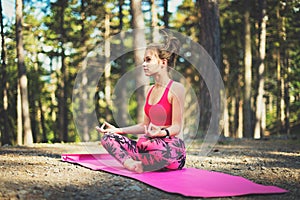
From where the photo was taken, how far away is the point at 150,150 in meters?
4.79

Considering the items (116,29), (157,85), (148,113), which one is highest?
(116,29)

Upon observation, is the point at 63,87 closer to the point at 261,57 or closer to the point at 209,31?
the point at 261,57

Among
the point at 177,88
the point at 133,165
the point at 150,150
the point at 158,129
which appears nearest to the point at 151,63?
the point at 177,88

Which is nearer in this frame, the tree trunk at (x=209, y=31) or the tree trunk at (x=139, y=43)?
the tree trunk at (x=139, y=43)

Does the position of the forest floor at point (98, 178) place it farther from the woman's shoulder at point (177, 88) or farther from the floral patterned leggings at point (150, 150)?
the woman's shoulder at point (177, 88)

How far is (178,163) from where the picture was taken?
16.7 ft

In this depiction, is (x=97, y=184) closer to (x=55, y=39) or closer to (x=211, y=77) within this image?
(x=211, y=77)

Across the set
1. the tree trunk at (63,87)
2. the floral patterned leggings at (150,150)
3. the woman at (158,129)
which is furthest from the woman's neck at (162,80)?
the tree trunk at (63,87)

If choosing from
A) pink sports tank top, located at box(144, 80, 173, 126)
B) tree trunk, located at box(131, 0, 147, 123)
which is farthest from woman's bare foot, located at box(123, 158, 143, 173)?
tree trunk, located at box(131, 0, 147, 123)

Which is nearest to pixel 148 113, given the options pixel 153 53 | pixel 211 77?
pixel 153 53

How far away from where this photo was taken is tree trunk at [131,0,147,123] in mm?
7962

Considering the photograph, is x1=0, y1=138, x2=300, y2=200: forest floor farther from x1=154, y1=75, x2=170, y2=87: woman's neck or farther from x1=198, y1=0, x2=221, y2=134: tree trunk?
x1=198, y1=0, x2=221, y2=134: tree trunk

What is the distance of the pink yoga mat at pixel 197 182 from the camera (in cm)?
393

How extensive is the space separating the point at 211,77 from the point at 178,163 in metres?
5.07
